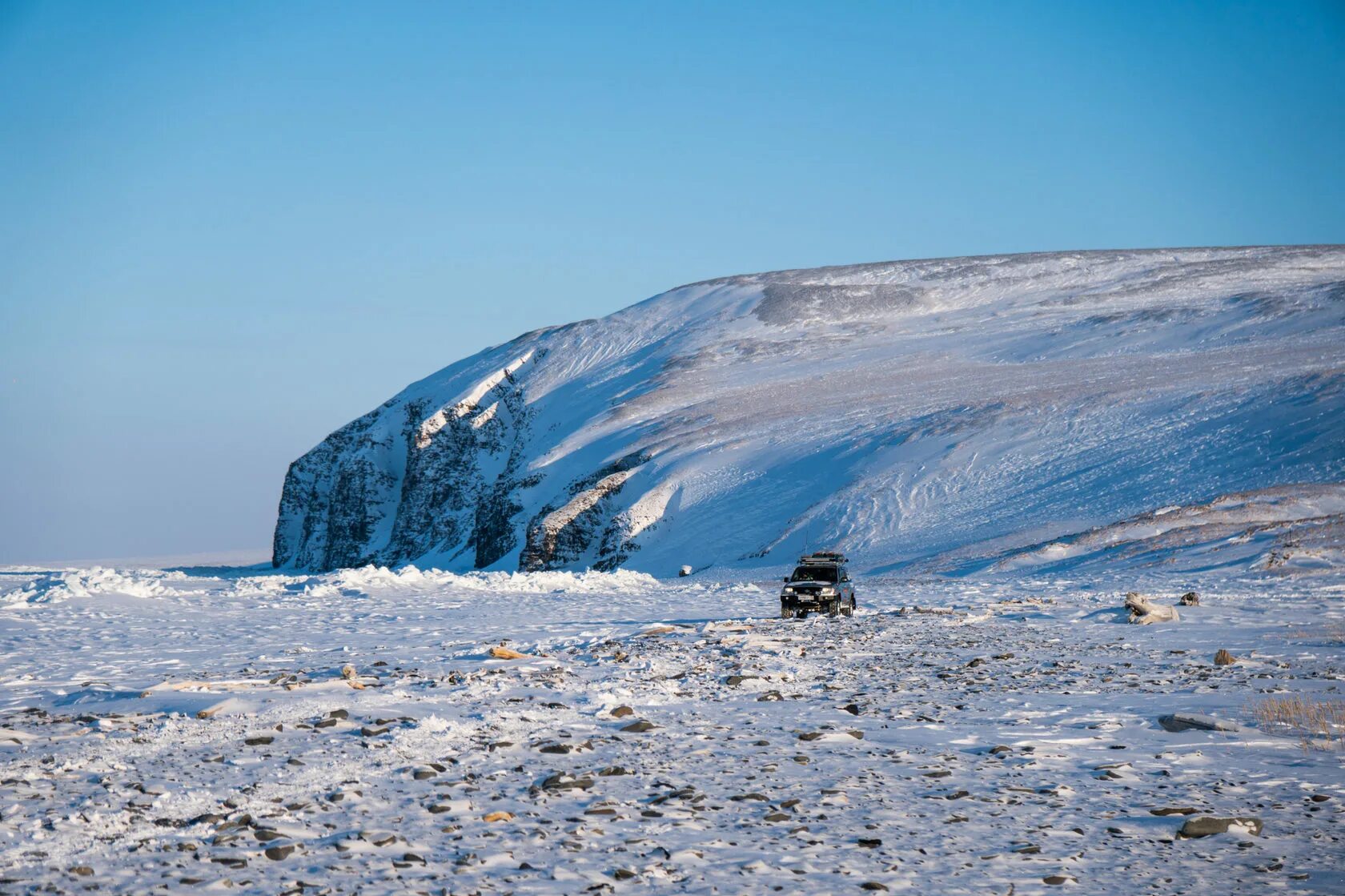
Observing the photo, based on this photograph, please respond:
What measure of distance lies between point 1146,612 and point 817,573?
8209 millimetres

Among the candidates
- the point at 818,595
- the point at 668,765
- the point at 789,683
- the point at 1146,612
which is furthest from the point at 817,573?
the point at 668,765

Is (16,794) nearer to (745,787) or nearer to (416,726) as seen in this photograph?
(416,726)

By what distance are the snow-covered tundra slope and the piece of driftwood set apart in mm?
15812

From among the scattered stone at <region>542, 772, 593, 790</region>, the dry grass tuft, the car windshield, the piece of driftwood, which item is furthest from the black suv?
the scattered stone at <region>542, 772, 593, 790</region>

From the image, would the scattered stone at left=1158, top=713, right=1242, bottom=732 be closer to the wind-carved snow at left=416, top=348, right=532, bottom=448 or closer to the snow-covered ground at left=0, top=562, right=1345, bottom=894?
the snow-covered ground at left=0, top=562, right=1345, bottom=894

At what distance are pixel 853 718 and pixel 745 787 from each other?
3797 mm

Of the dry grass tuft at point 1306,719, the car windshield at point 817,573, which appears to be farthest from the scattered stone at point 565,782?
the car windshield at point 817,573

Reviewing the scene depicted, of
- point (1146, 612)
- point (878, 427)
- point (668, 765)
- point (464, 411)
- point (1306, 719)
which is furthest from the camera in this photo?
point (464, 411)

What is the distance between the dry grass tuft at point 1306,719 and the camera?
11.7 metres

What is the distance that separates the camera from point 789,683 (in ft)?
53.7

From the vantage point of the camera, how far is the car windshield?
28.6m

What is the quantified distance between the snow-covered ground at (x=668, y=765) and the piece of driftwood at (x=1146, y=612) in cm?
138

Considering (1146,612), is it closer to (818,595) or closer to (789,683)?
(818,595)

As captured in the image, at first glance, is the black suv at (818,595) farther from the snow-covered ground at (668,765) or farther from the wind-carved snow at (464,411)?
the wind-carved snow at (464,411)
